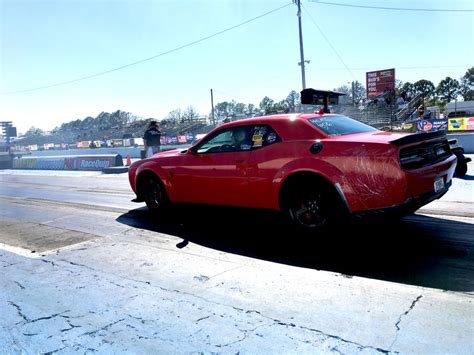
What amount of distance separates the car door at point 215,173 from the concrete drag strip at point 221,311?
136 centimetres

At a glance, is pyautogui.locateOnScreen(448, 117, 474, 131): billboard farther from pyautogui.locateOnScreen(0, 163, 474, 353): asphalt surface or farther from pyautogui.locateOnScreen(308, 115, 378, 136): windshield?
pyautogui.locateOnScreen(308, 115, 378, 136): windshield

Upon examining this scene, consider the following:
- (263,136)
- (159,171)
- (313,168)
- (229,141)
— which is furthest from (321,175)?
(159,171)

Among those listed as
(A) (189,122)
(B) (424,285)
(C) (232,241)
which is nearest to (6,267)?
(C) (232,241)

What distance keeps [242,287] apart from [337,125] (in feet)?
8.64

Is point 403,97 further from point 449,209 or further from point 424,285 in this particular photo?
point 424,285

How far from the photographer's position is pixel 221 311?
10.6 ft

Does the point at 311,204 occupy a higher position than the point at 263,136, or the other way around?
the point at 263,136

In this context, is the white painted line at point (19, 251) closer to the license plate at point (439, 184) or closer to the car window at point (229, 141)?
the car window at point (229, 141)

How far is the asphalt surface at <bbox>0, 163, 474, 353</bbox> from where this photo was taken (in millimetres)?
2803

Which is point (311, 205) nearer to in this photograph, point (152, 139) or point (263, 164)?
point (263, 164)

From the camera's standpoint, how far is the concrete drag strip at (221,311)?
2730 millimetres

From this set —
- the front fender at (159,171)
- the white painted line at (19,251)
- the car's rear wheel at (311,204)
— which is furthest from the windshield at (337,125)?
the white painted line at (19,251)

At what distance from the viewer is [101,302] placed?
3.52 metres

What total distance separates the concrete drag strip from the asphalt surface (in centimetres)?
1
